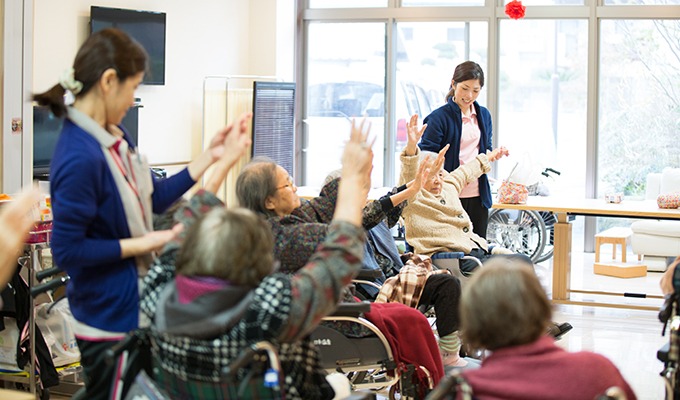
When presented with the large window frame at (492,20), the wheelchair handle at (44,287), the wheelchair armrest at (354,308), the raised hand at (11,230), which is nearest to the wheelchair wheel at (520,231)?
the large window frame at (492,20)

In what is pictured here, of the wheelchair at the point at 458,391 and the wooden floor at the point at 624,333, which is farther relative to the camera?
the wooden floor at the point at 624,333

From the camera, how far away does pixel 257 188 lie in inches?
118

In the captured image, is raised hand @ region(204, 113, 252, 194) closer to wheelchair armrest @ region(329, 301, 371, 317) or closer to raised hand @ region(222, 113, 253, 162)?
raised hand @ region(222, 113, 253, 162)

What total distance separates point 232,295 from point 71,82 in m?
0.71

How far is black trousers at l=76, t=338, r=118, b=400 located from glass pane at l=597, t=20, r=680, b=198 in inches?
281

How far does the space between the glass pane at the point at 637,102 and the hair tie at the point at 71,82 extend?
7137 mm

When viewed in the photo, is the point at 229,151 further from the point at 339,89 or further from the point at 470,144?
the point at 339,89

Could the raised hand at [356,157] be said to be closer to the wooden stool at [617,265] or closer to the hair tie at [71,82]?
the hair tie at [71,82]

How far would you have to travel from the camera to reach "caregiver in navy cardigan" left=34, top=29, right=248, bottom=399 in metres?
2.11

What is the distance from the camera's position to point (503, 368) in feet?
5.81

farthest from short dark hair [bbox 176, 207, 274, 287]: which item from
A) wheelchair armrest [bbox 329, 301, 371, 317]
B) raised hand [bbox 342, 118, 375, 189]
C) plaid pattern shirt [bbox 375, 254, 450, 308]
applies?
plaid pattern shirt [bbox 375, 254, 450, 308]

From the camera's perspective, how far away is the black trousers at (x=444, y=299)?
3.91 metres

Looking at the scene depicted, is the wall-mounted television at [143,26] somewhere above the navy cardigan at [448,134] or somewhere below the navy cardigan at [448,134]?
above

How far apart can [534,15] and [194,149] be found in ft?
11.1
